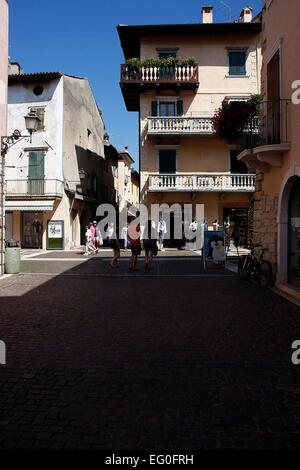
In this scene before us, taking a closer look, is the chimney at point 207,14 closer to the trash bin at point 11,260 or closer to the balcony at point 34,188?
the balcony at point 34,188

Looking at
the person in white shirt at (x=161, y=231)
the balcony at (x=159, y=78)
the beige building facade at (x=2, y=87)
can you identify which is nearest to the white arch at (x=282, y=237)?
the beige building facade at (x=2, y=87)

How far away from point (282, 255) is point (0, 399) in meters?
8.15

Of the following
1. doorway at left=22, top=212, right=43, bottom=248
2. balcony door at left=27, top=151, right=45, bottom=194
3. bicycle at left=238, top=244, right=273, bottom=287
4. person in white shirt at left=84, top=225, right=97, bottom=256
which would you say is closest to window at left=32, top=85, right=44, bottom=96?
balcony door at left=27, top=151, right=45, bottom=194

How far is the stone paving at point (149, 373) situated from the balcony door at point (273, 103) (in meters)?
3.86

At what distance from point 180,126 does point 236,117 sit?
1460 cm

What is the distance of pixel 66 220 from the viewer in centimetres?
2836

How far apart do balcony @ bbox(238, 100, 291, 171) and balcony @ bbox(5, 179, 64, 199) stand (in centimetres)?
1745

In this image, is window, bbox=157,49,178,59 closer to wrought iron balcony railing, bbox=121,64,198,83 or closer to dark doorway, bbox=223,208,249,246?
wrought iron balcony railing, bbox=121,64,198,83

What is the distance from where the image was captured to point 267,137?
430 inches

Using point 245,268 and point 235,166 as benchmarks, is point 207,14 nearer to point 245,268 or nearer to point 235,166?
point 235,166

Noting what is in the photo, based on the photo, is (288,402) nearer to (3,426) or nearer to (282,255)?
(3,426)

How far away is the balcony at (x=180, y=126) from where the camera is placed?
85.1ft
